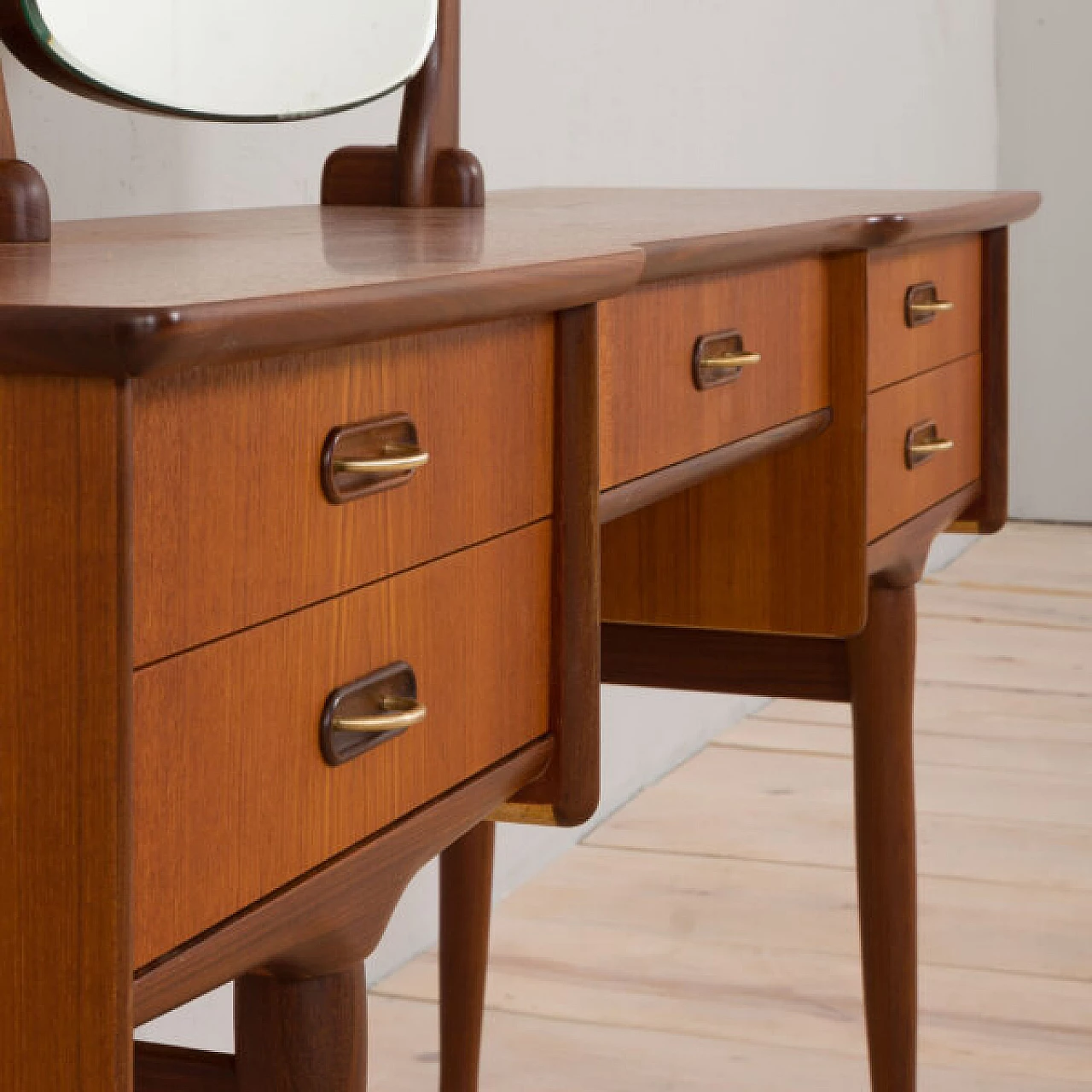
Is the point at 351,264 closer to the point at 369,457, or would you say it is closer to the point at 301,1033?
the point at 369,457

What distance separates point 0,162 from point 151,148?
0.62 metres

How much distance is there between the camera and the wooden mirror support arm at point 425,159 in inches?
58.4

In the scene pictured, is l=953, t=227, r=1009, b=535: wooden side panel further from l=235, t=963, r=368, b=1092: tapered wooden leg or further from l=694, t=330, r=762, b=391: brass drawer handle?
l=235, t=963, r=368, b=1092: tapered wooden leg

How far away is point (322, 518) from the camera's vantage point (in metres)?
0.77

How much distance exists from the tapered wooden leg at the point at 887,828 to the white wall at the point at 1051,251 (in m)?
3.20

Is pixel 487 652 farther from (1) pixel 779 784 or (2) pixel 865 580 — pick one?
(1) pixel 779 784

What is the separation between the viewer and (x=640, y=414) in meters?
1.19

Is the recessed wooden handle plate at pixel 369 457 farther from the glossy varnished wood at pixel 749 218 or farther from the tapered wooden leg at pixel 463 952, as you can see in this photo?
the tapered wooden leg at pixel 463 952

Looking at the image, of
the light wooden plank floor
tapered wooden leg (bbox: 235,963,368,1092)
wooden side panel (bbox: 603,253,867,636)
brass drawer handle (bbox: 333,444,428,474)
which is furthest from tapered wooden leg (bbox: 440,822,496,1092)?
brass drawer handle (bbox: 333,444,428,474)

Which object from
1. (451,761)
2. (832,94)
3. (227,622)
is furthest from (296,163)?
(832,94)

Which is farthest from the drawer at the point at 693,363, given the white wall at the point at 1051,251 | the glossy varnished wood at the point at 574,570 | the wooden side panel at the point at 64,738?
the white wall at the point at 1051,251

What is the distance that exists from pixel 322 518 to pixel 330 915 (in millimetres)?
165

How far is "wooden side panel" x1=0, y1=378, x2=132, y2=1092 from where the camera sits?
627mm

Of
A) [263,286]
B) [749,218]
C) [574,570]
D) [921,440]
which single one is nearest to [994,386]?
[921,440]
